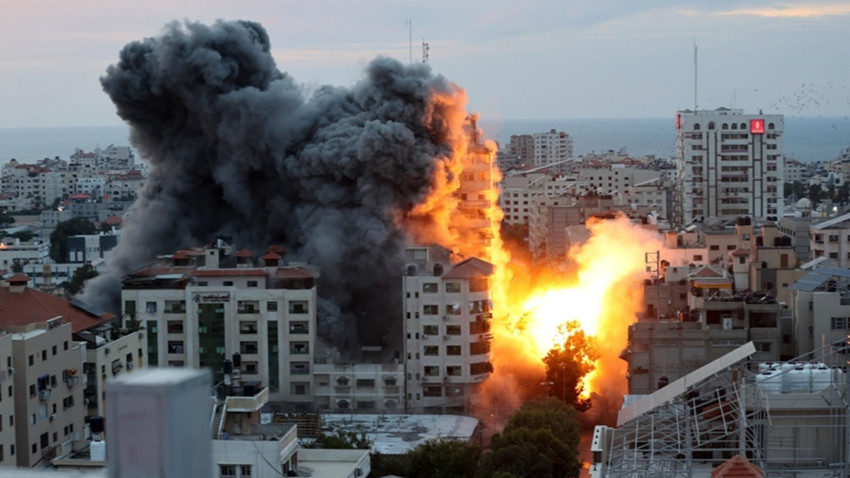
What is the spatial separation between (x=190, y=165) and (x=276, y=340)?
12.7 m

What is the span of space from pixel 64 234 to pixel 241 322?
37.2 metres

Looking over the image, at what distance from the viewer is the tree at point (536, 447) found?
69.1 feet

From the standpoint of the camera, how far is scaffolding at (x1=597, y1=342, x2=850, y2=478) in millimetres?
13156

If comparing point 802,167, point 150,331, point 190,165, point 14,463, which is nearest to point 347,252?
point 150,331

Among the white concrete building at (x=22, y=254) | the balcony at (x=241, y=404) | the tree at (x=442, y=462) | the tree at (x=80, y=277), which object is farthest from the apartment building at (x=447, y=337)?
the white concrete building at (x=22, y=254)

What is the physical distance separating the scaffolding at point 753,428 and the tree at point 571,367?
13281mm

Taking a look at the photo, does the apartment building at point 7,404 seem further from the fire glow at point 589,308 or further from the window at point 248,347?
the fire glow at point 589,308

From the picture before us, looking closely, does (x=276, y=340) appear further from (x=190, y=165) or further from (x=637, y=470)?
(x=637, y=470)

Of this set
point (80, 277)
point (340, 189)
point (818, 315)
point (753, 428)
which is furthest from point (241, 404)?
point (80, 277)

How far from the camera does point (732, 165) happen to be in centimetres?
5278

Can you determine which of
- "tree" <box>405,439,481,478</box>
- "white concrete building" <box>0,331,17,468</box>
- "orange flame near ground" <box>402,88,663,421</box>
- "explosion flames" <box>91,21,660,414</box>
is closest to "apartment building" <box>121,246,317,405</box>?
"explosion flames" <box>91,21,660,414</box>

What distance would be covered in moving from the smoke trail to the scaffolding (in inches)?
663

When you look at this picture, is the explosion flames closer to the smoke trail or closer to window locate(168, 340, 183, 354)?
the smoke trail

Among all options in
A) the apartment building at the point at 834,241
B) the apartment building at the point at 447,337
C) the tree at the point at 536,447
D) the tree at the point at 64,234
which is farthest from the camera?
the tree at the point at 64,234
